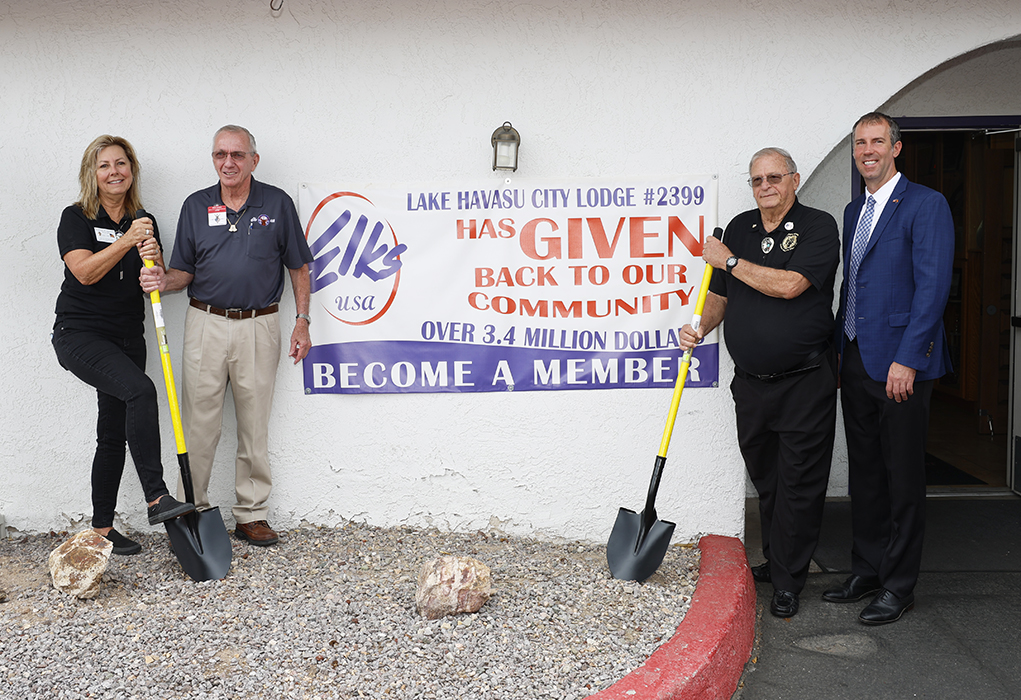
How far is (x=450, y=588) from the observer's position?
3.28m

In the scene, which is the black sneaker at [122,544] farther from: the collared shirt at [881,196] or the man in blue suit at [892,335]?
the collared shirt at [881,196]

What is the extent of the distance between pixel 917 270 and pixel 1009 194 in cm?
437

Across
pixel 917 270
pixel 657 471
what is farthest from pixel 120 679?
pixel 917 270

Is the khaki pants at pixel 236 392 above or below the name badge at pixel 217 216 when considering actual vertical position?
below

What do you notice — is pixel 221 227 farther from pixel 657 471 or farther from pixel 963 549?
pixel 963 549

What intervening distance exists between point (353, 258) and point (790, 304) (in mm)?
2133

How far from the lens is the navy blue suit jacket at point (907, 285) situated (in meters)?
3.38

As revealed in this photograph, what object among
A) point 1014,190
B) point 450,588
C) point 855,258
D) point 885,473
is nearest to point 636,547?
Result: point 450,588

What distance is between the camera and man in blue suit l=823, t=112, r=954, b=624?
3410mm

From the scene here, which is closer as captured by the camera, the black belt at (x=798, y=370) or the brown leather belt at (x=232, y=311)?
the black belt at (x=798, y=370)

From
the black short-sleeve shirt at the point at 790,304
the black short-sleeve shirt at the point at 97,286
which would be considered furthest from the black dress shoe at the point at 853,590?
the black short-sleeve shirt at the point at 97,286

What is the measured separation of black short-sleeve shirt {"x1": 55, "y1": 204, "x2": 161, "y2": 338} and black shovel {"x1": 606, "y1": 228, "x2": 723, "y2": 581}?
2.55 metres

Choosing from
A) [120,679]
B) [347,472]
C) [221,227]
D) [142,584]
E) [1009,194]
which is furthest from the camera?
[1009,194]

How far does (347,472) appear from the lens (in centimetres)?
434
